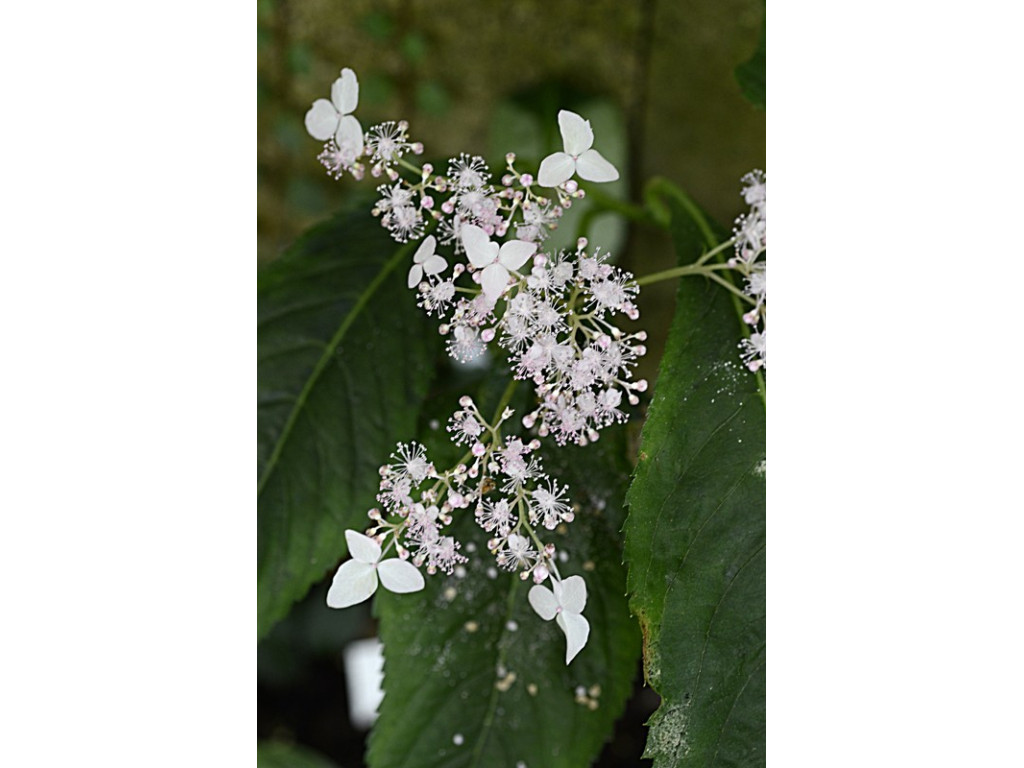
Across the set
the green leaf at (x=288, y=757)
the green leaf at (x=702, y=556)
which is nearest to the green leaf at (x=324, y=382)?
the green leaf at (x=702, y=556)

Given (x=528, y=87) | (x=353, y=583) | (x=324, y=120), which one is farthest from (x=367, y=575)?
(x=528, y=87)

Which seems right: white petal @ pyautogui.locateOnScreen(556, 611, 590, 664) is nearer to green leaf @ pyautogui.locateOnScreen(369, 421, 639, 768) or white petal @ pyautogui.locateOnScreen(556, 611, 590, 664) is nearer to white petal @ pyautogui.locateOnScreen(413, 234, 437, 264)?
green leaf @ pyautogui.locateOnScreen(369, 421, 639, 768)

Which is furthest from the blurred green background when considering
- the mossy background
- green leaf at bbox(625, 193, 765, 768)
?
green leaf at bbox(625, 193, 765, 768)

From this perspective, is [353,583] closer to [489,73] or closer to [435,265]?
[435,265]

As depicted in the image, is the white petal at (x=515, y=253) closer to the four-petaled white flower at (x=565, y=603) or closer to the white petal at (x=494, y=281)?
the white petal at (x=494, y=281)
